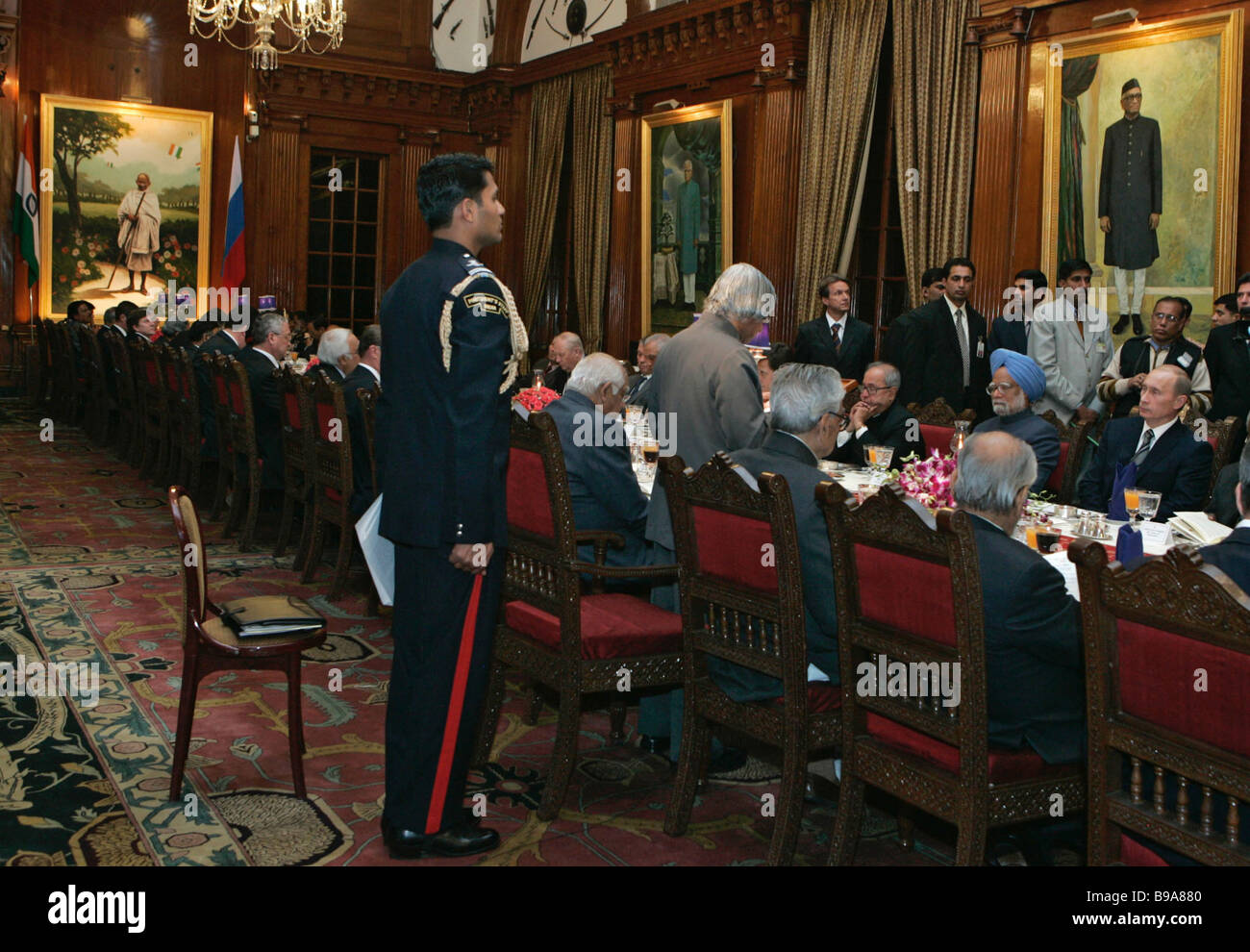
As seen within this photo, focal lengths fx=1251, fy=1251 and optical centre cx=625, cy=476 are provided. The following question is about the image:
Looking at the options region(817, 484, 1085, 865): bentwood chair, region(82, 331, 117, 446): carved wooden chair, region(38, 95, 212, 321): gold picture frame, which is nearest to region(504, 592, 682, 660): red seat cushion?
region(817, 484, 1085, 865): bentwood chair

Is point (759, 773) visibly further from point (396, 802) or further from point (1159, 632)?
point (1159, 632)

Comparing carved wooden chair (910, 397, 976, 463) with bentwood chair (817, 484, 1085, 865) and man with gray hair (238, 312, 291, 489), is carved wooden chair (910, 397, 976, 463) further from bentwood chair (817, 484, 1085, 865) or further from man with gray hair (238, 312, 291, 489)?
man with gray hair (238, 312, 291, 489)

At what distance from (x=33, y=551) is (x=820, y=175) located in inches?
238

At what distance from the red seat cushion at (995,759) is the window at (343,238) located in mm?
12749

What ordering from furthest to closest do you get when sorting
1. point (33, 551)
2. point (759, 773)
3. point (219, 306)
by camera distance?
point (219, 306), point (33, 551), point (759, 773)

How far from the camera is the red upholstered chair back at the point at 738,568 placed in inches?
116

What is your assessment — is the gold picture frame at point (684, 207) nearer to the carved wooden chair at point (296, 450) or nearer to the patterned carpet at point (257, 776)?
the carved wooden chair at point (296, 450)

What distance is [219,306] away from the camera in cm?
1452

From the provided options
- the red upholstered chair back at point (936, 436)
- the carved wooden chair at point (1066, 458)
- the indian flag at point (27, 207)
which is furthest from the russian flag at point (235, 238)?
the carved wooden chair at point (1066, 458)

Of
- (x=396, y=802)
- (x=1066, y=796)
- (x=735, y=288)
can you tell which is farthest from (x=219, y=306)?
(x=1066, y=796)

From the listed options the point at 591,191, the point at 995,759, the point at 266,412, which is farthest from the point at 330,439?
the point at 591,191

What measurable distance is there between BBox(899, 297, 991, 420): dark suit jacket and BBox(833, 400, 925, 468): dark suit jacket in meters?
1.44

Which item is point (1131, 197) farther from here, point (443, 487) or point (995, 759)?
point (443, 487)

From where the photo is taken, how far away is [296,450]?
6.53m
